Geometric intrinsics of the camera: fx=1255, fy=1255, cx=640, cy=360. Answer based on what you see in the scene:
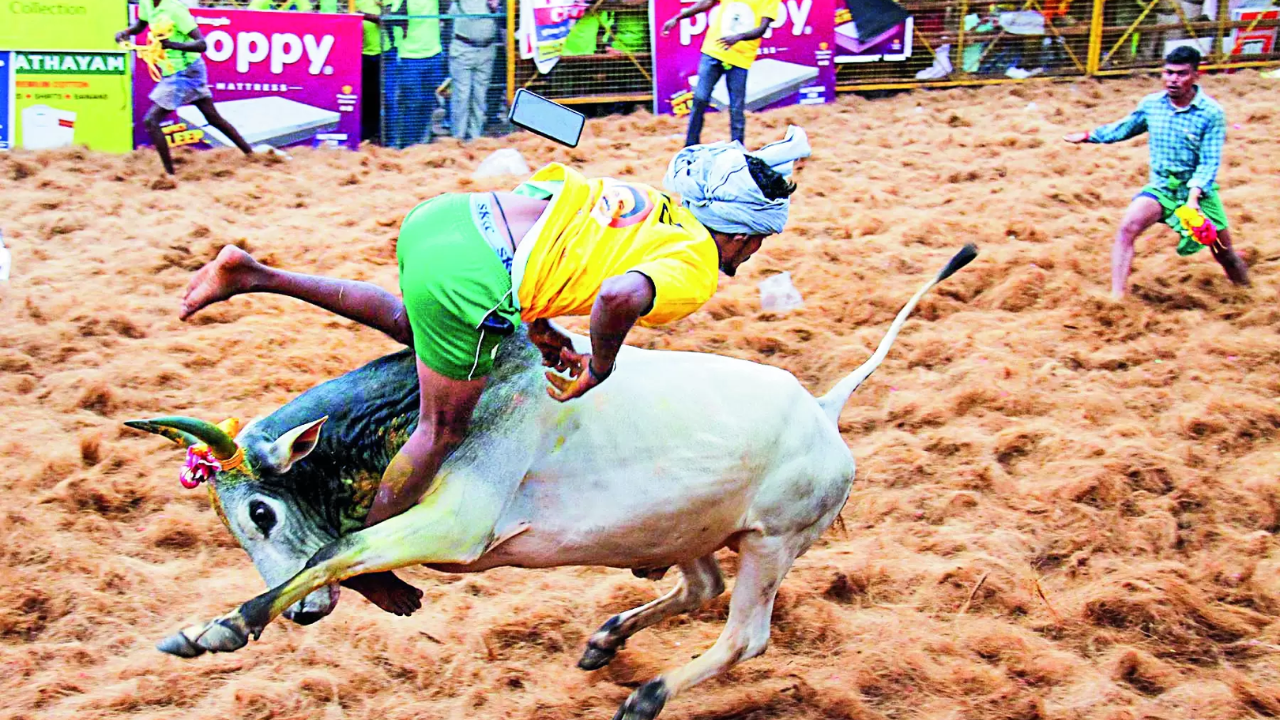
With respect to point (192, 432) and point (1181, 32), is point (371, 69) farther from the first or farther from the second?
point (192, 432)

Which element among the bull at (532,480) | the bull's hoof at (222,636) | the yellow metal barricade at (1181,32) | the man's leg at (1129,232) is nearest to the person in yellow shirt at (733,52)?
the man's leg at (1129,232)

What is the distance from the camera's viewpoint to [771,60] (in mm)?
11523

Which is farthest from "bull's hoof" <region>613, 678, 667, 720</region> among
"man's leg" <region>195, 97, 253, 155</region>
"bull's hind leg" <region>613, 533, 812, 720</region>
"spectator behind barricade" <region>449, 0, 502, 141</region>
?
"spectator behind barricade" <region>449, 0, 502, 141</region>

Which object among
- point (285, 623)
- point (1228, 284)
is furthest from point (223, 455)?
point (1228, 284)

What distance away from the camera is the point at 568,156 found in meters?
9.97

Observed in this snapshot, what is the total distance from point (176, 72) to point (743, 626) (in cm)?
766

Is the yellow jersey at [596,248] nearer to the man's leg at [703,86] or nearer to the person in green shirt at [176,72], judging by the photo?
the man's leg at [703,86]

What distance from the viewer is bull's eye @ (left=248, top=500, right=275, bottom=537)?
3.14 m

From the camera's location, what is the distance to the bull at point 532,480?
121 inches

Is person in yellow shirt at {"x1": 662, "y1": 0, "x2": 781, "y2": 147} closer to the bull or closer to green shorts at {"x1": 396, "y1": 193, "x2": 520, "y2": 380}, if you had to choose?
the bull

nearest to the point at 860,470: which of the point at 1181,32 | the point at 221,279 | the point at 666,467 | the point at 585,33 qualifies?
the point at 666,467

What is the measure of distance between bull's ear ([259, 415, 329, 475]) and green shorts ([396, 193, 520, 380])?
35 cm

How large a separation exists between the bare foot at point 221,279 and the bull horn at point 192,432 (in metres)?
0.32

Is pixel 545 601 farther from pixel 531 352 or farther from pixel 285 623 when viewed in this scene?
pixel 531 352
